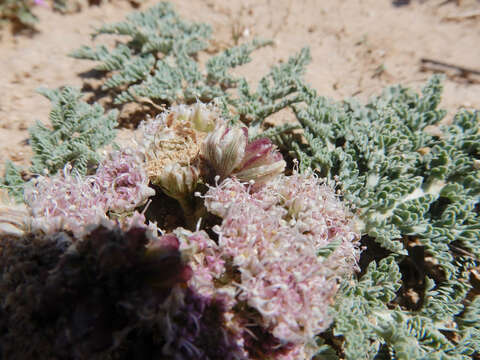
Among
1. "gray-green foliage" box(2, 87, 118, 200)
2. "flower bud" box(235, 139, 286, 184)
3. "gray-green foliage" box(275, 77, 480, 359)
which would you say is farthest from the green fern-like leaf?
"gray-green foliage" box(275, 77, 480, 359)

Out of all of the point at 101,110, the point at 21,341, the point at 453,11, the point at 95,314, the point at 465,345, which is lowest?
the point at 465,345

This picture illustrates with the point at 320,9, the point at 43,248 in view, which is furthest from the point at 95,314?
the point at 320,9

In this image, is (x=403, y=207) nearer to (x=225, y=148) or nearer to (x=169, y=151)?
(x=225, y=148)

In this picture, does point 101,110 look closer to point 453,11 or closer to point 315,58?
point 315,58

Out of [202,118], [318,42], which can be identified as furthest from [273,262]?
[318,42]

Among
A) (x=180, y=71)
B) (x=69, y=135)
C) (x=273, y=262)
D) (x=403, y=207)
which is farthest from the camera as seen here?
(x=180, y=71)

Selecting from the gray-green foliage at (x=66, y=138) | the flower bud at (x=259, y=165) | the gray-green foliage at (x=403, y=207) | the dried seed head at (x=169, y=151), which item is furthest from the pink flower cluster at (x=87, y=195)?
the gray-green foliage at (x=403, y=207)

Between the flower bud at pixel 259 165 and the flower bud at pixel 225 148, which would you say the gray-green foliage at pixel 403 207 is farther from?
the flower bud at pixel 225 148
